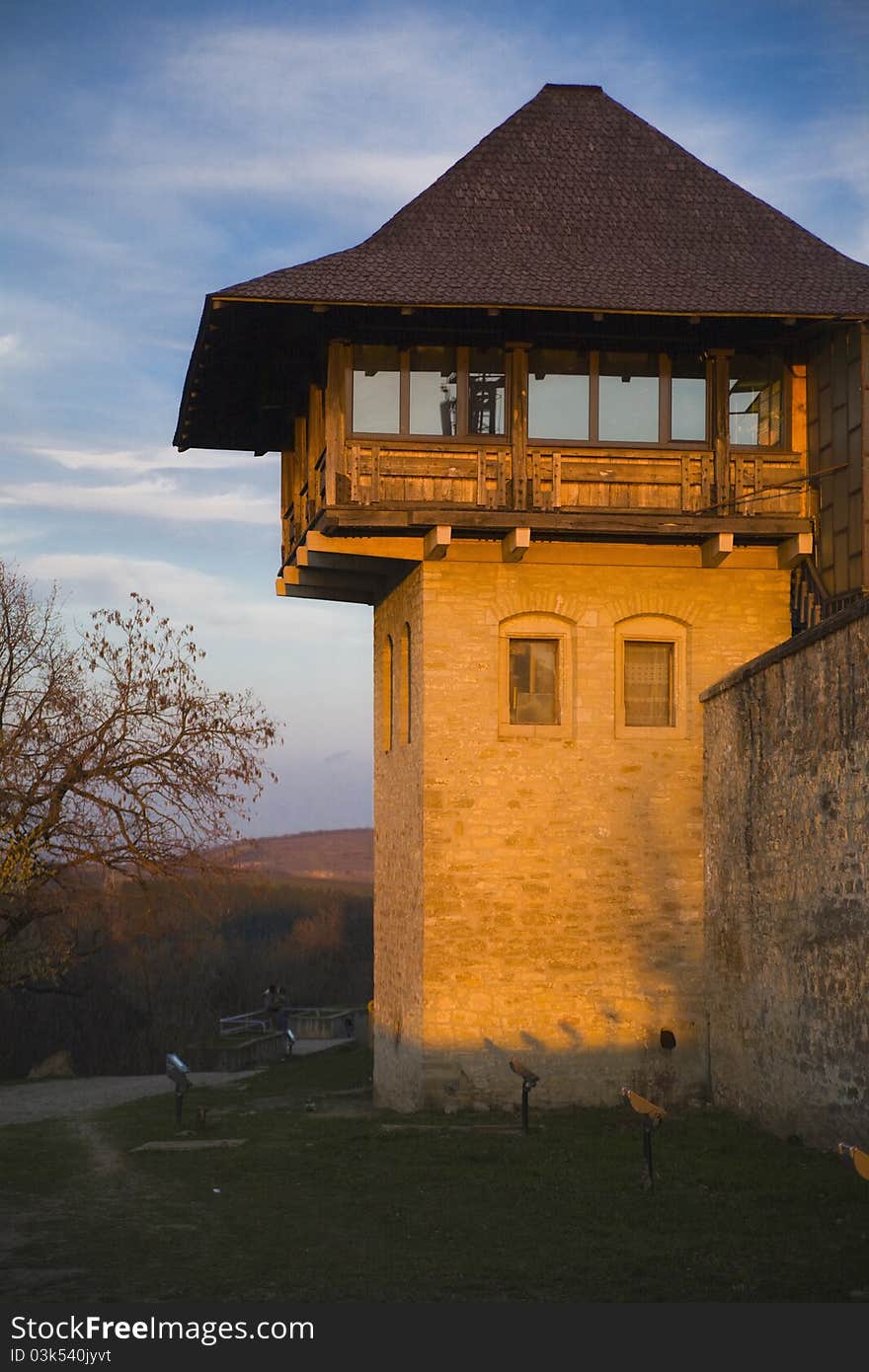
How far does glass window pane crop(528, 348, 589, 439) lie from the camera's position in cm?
1758

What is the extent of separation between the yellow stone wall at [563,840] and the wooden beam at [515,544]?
0.15 metres

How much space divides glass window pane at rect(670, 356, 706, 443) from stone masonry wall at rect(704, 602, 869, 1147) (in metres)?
2.85

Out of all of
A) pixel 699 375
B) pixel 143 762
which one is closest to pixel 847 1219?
pixel 699 375

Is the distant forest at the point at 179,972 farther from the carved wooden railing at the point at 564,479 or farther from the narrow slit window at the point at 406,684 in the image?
the carved wooden railing at the point at 564,479

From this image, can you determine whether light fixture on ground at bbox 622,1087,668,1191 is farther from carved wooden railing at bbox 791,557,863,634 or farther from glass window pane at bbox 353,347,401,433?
glass window pane at bbox 353,347,401,433

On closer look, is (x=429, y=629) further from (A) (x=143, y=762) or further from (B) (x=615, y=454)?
(A) (x=143, y=762)

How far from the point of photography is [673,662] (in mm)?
18219

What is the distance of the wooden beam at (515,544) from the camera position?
55.5 ft

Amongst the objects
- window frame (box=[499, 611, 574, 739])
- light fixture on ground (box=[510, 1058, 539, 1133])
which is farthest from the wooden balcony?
light fixture on ground (box=[510, 1058, 539, 1133])

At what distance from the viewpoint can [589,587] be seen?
18047 mm

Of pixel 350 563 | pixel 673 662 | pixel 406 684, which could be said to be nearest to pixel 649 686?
pixel 673 662

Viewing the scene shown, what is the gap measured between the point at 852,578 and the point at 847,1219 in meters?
7.72

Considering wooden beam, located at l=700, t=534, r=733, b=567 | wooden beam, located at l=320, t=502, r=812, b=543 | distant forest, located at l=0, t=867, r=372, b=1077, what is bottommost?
distant forest, located at l=0, t=867, r=372, b=1077

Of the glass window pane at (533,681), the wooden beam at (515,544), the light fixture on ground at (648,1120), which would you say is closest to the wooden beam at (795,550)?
the glass window pane at (533,681)
